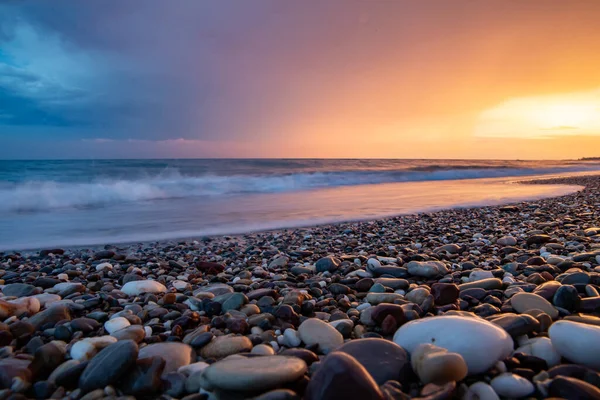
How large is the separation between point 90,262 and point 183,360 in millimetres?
3121

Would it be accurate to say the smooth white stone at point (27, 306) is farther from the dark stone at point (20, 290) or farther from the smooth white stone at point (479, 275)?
the smooth white stone at point (479, 275)

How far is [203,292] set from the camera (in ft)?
8.70

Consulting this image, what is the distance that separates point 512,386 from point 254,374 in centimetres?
91

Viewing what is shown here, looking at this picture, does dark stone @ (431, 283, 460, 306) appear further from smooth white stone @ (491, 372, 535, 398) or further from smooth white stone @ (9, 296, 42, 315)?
smooth white stone @ (9, 296, 42, 315)

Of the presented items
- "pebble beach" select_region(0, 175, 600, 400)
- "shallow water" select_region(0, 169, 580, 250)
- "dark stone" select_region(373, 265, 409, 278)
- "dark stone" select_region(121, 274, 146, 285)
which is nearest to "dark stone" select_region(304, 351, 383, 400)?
"pebble beach" select_region(0, 175, 600, 400)

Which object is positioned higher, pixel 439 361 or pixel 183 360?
pixel 439 361

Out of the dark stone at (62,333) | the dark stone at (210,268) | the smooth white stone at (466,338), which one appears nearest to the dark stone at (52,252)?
the dark stone at (210,268)

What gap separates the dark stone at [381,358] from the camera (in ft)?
4.46

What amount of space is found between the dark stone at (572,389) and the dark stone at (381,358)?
48 centimetres

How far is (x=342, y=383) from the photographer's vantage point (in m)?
1.12

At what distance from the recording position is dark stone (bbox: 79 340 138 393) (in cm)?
142

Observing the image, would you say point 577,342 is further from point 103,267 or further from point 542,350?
point 103,267

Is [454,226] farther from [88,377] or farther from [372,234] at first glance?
[88,377]

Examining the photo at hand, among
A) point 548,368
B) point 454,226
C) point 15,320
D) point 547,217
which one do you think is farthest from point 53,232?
point 547,217
